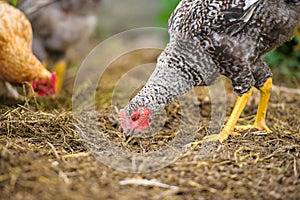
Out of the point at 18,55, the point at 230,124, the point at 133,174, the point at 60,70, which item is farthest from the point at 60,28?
the point at 133,174

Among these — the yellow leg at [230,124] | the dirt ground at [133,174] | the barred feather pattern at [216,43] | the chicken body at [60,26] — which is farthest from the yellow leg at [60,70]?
the yellow leg at [230,124]

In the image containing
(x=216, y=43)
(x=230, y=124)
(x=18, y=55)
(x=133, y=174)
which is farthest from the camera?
(x=18, y=55)

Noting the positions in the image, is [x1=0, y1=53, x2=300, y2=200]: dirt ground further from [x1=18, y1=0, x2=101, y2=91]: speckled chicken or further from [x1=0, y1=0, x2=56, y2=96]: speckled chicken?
[x1=18, y1=0, x2=101, y2=91]: speckled chicken

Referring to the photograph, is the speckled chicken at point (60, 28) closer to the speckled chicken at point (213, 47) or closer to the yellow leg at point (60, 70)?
the yellow leg at point (60, 70)

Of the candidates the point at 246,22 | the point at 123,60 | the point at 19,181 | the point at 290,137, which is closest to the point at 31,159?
the point at 19,181

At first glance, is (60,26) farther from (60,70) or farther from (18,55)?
(18,55)

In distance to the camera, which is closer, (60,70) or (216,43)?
(216,43)

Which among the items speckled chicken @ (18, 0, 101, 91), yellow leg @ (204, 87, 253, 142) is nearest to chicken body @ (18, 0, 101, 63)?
speckled chicken @ (18, 0, 101, 91)
